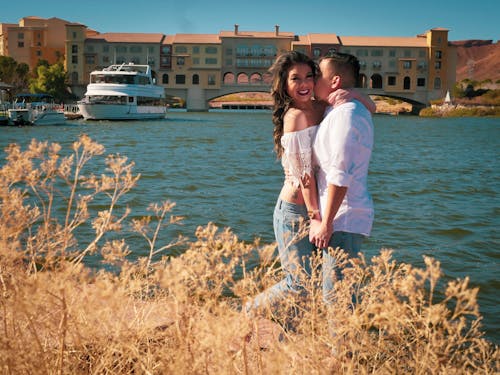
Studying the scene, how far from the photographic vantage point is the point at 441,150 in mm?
23047

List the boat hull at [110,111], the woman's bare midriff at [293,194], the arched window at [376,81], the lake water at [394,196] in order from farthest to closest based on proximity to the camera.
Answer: the arched window at [376,81]
the boat hull at [110,111]
the lake water at [394,196]
the woman's bare midriff at [293,194]

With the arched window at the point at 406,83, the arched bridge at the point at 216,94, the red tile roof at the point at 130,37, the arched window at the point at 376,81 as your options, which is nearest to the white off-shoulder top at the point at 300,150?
the arched bridge at the point at 216,94

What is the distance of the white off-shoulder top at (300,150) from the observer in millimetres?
2836

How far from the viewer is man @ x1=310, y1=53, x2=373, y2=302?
2.76 metres

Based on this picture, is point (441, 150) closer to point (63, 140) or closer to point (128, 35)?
point (63, 140)

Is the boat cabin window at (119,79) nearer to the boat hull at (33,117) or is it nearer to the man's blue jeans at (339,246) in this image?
the boat hull at (33,117)

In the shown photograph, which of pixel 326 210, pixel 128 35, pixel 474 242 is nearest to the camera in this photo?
pixel 326 210

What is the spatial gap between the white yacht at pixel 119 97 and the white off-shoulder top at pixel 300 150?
38.2 meters

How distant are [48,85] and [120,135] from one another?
41.3 m

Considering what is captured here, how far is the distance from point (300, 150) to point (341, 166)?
22 cm

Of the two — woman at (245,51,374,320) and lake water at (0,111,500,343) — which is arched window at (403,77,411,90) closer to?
lake water at (0,111,500,343)

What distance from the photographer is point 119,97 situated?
40625 millimetres

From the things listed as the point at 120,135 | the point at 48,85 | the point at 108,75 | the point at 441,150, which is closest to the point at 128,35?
the point at 48,85

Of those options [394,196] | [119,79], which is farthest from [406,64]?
[394,196]
